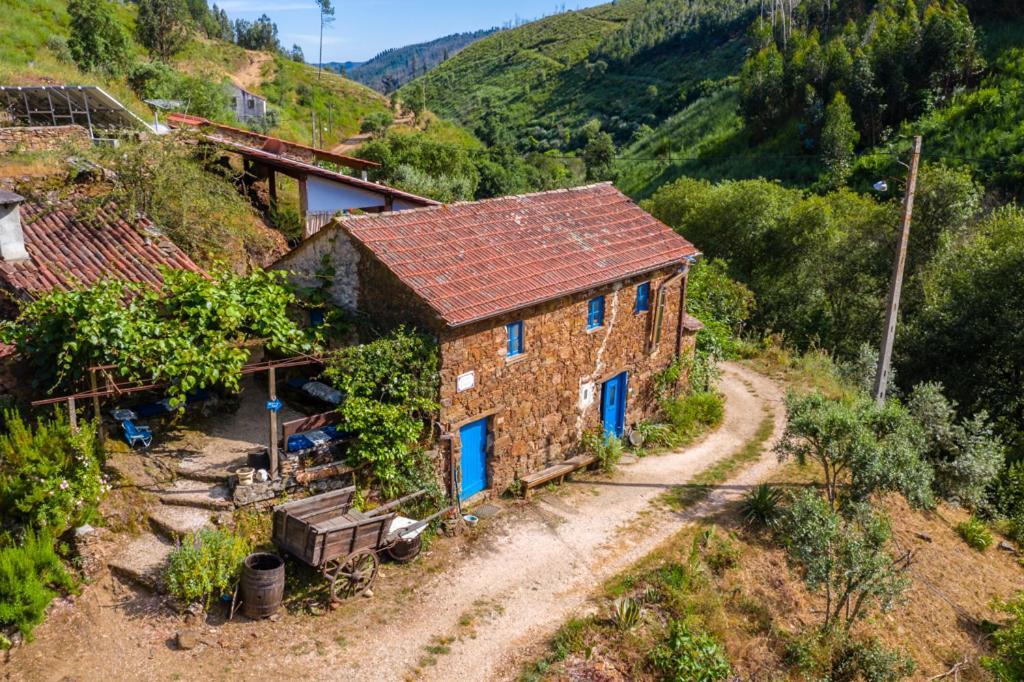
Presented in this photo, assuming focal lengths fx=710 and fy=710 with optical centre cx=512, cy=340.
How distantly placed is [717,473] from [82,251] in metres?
14.8

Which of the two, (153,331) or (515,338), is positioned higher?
(153,331)

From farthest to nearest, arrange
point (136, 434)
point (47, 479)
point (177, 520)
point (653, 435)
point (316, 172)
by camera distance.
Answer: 1. point (316, 172)
2. point (653, 435)
3. point (136, 434)
4. point (177, 520)
5. point (47, 479)

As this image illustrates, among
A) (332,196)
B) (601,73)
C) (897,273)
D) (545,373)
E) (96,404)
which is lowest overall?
(545,373)

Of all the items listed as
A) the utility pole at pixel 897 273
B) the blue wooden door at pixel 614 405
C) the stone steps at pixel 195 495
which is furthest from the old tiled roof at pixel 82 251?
the utility pole at pixel 897 273

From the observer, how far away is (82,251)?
14.5 m

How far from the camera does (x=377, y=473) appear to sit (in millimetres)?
12172

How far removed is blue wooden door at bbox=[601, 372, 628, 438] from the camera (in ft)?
57.2

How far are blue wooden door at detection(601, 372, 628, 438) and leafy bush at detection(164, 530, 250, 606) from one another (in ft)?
30.7

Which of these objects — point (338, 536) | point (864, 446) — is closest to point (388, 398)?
point (338, 536)

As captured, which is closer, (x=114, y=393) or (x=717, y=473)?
(x=114, y=393)

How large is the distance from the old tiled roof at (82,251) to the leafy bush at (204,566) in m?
5.71

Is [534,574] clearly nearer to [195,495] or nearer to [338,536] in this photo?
[338,536]

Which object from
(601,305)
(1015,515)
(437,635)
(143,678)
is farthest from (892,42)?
(143,678)

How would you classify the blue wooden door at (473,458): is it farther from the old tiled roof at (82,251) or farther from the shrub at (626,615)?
the old tiled roof at (82,251)
